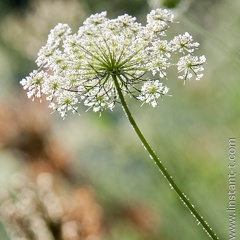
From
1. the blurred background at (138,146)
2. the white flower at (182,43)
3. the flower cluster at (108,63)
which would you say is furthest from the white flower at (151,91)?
the blurred background at (138,146)

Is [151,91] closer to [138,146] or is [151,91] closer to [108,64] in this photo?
[108,64]

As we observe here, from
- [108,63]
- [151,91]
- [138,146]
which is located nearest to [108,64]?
[108,63]

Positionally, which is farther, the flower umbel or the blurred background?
the blurred background

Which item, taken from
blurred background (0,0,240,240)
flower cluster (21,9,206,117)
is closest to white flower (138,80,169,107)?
flower cluster (21,9,206,117)

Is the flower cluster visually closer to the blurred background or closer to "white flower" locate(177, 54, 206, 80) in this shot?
"white flower" locate(177, 54, 206, 80)

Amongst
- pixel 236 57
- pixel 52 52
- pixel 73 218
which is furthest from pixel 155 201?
pixel 52 52

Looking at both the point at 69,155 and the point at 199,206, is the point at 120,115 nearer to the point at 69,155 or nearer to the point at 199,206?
the point at 69,155

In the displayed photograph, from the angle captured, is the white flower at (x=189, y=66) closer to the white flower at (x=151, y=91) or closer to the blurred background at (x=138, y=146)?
the white flower at (x=151, y=91)
